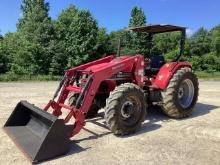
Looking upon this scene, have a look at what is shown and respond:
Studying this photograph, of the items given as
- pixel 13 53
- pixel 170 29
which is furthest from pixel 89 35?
pixel 170 29

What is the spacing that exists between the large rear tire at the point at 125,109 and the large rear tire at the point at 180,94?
1160mm

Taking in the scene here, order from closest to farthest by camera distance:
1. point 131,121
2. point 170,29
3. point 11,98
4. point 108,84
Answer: point 131,121 < point 108,84 < point 170,29 < point 11,98

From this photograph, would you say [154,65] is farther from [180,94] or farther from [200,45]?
[200,45]

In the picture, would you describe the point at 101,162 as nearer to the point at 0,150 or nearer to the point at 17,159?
the point at 17,159

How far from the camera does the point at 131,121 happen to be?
6.30 m

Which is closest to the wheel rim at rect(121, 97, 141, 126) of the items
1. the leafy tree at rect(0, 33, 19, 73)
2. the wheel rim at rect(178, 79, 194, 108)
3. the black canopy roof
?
the wheel rim at rect(178, 79, 194, 108)

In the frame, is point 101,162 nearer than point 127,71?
Yes

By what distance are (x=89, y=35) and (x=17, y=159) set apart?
26824 mm

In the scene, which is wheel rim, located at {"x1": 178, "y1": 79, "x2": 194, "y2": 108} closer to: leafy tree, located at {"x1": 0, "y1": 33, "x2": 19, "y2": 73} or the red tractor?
the red tractor

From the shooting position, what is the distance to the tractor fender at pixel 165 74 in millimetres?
7512

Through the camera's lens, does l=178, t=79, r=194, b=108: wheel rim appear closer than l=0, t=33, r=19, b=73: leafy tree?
Yes

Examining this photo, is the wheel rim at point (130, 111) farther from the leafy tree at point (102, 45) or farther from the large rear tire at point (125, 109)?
the leafy tree at point (102, 45)

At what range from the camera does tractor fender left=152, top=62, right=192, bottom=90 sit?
24.6 ft

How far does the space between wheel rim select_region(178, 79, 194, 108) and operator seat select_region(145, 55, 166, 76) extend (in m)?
0.78
